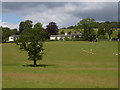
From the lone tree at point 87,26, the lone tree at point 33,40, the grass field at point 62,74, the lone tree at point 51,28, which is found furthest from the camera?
the lone tree at point 51,28

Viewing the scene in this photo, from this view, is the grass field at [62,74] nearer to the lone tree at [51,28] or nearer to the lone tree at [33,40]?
the lone tree at [33,40]

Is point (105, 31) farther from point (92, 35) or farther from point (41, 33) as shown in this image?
point (41, 33)

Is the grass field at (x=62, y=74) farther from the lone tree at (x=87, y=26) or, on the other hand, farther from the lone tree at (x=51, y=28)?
the lone tree at (x=51, y=28)

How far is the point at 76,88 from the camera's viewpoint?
18781 millimetres

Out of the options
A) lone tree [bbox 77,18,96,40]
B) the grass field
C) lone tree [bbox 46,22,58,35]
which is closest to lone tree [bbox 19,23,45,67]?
the grass field

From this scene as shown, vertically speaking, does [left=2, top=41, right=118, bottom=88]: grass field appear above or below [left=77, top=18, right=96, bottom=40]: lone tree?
below

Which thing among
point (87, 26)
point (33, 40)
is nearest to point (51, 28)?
point (87, 26)

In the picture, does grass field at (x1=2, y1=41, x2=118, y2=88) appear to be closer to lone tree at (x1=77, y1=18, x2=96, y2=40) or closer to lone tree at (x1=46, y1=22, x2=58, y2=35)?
lone tree at (x1=77, y1=18, x2=96, y2=40)

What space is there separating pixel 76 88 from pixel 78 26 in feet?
511

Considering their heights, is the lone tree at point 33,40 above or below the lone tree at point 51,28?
below

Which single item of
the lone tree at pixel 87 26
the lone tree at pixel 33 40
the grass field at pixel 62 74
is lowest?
the grass field at pixel 62 74

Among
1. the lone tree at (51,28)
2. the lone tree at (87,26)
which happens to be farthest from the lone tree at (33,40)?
the lone tree at (51,28)

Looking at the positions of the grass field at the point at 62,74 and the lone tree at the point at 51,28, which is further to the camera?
the lone tree at the point at 51,28

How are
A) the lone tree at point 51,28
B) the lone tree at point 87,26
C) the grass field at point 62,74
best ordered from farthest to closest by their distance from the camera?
the lone tree at point 51,28
the lone tree at point 87,26
the grass field at point 62,74
